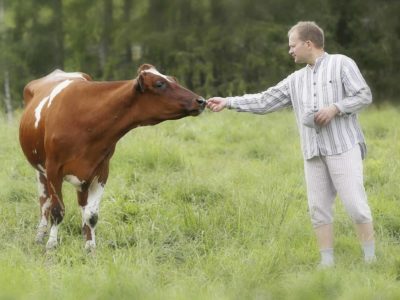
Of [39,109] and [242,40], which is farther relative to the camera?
[242,40]

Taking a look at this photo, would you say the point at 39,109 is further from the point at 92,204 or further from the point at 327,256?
the point at 327,256

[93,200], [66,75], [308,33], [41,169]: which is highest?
[308,33]

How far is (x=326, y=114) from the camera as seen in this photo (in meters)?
4.69

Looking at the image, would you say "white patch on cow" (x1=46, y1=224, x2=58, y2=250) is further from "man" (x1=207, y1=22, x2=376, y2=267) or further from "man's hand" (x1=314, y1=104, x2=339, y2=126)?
"man's hand" (x1=314, y1=104, x2=339, y2=126)

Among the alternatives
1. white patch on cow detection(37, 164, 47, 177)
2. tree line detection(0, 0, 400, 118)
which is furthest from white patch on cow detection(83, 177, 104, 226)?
tree line detection(0, 0, 400, 118)

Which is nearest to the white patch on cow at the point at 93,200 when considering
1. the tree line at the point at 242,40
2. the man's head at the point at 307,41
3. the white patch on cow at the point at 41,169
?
the white patch on cow at the point at 41,169

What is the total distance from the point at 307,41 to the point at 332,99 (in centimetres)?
44

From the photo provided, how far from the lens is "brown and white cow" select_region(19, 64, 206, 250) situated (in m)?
5.08

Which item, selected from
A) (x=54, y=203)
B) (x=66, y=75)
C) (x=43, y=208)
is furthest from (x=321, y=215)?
(x=66, y=75)

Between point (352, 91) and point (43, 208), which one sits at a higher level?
point (352, 91)

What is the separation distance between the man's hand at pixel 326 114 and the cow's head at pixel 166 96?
82cm

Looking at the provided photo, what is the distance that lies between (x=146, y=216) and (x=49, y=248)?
3.45 feet

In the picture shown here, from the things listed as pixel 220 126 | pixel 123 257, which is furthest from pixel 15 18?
pixel 123 257

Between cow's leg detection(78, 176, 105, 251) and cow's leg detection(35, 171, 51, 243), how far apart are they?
1.51 ft
